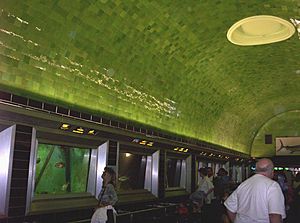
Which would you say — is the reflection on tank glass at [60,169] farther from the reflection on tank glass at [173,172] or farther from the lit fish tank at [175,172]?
the reflection on tank glass at [173,172]

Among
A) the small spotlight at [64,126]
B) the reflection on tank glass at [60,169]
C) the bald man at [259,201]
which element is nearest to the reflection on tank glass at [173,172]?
the reflection on tank glass at [60,169]

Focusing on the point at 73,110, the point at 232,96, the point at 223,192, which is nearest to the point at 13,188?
the point at 73,110

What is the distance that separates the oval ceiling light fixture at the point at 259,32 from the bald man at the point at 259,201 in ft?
16.9

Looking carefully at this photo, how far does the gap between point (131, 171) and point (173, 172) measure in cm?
269

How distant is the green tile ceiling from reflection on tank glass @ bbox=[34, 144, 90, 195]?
89 cm

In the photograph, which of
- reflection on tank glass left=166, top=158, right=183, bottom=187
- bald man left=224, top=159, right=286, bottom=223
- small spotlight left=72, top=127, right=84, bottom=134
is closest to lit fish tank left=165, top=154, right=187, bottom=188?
reflection on tank glass left=166, top=158, right=183, bottom=187

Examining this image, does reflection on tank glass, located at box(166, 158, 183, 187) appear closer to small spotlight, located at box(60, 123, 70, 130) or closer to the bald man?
small spotlight, located at box(60, 123, 70, 130)

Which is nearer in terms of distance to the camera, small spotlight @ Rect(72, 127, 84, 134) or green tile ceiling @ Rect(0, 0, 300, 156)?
green tile ceiling @ Rect(0, 0, 300, 156)

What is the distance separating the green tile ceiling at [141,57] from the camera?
18.7ft

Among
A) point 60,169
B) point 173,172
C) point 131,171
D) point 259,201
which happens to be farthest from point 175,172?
point 259,201

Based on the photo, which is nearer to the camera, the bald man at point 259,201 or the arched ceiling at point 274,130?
the bald man at point 259,201

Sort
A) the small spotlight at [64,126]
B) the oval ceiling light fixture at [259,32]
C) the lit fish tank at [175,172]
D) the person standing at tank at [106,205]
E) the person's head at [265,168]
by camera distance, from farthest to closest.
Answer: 1. the lit fish tank at [175,172]
2. the oval ceiling light fixture at [259,32]
3. the small spotlight at [64,126]
4. the person standing at tank at [106,205]
5. the person's head at [265,168]

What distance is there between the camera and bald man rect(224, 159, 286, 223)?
4.00 meters

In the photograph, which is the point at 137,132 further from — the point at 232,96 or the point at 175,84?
the point at 232,96
